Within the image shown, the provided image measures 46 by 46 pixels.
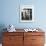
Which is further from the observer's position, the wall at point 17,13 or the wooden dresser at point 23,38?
the wall at point 17,13

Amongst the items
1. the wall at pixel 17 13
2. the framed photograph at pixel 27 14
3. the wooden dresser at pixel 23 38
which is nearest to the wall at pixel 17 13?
the wall at pixel 17 13

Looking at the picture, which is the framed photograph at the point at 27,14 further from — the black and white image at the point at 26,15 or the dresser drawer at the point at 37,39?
the dresser drawer at the point at 37,39

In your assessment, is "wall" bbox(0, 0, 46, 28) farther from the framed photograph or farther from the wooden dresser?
the wooden dresser

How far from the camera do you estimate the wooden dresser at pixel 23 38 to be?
3564 mm

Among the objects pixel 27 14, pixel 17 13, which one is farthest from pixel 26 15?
pixel 17 13

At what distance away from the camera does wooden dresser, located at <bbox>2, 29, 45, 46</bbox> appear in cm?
356

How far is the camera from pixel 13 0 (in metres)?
4.03

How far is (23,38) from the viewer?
357cm

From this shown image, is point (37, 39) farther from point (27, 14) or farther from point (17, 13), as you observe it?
point (17, 13)

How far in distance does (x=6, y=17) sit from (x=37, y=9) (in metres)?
1.07

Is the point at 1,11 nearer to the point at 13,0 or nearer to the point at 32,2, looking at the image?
the point at 13,0

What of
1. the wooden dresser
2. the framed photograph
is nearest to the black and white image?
the framed photograph

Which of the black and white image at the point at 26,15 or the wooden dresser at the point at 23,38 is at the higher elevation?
the black and white image at the point at 26,15

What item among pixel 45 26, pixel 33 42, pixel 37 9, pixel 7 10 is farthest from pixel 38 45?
pixel 7 10
